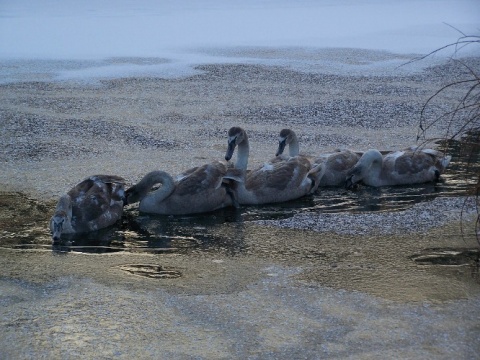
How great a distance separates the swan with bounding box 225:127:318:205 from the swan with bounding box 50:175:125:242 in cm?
146

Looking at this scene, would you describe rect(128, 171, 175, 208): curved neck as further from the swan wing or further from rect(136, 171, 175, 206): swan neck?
the swan wing

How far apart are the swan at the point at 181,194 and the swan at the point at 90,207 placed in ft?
0.88

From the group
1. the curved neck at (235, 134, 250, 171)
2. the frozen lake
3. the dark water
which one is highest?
the frozen lake

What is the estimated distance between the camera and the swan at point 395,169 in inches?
396

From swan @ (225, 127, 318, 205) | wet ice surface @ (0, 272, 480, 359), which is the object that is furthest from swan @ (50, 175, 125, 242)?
swan @ (225, 127, 318, 205)

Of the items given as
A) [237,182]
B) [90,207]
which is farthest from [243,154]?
[90,207]

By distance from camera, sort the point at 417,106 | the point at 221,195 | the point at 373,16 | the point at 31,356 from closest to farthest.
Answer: the point at 31,356 → the point at 221,195 → the point at 417,106 → the point at 373,16

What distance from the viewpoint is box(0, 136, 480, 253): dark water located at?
310 inches

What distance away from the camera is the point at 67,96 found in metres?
15.0

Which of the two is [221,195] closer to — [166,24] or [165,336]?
[165,336]

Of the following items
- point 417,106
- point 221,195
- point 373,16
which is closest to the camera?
point 221,195

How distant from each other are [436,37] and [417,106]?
1000 cm

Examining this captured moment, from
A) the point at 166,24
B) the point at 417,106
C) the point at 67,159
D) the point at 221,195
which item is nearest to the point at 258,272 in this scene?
the point at 221,195

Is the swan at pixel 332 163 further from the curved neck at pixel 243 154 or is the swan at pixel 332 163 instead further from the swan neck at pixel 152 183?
the swan neck at pixel 152 183
